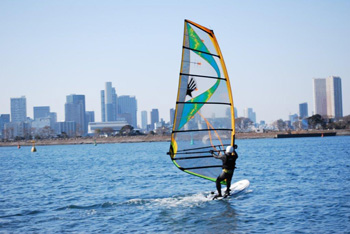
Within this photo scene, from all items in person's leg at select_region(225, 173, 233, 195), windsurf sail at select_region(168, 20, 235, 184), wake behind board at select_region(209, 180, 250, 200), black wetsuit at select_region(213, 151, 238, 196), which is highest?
windsurf sail at select_region(168, 20, 235, 184)

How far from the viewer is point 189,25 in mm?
16938

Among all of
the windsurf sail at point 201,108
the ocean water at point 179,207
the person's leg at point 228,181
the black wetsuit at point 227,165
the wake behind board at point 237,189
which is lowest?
the ocean water at point 179,207

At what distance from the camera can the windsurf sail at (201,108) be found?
16938 millimetres

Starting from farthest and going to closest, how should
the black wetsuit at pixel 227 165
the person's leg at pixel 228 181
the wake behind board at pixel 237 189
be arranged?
the wake behind board at pixel 237 189
the person's leg at pixel 228 181
the black wetsuit at pixel 227 165

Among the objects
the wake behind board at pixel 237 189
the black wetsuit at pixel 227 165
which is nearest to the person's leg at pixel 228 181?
the black wetsuit at pixel 227 165

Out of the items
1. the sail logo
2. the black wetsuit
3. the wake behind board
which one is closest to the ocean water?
the wake behind board

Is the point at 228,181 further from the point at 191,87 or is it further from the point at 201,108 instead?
the point at 191,87

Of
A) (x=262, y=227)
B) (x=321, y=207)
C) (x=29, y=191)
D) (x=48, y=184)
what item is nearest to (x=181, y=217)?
(x=262, y=227)

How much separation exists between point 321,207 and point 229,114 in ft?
14.5

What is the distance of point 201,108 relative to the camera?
57.3ft

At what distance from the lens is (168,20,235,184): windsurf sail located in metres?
16.9

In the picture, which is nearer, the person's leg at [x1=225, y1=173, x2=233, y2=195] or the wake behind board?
the person's leg at [x1=225, y1=173, x2=233, y2=195]

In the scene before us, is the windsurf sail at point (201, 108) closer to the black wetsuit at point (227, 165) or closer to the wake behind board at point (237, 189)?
the black wetsuit at point (227, 165)

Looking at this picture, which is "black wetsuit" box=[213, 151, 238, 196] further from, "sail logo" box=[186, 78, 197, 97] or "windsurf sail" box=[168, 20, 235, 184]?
"sail logo" box=[186, 78, 197, 97]
